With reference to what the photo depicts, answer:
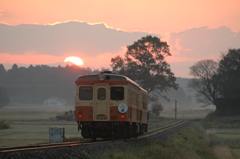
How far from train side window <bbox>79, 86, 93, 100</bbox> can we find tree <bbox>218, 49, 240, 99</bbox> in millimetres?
63751

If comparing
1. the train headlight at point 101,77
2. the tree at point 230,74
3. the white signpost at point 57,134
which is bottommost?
the white signpost at point 57,134

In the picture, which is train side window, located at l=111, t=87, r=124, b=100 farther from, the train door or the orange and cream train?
the train door

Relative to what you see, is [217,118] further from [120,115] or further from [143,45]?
[120,115]

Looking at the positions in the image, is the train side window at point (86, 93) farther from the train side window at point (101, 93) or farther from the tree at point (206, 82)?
the tree at point (206, 82)

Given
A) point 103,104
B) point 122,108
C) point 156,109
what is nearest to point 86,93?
point 103,104

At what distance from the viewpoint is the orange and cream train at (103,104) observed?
22.2 meters

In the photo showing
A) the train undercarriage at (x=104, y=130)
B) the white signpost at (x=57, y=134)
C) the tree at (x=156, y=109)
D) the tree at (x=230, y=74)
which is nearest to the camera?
the train undercarriage at (x=104, y=130)

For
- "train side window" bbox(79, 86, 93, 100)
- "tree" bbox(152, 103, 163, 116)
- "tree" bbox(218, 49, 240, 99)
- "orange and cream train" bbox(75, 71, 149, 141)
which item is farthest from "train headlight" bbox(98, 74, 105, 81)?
"tree" bbox(152, 103, 163, 116)

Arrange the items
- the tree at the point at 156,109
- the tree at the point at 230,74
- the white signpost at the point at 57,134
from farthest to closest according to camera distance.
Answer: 1. the tree at the point at 156,109
2. the tree at the point at 230,74
3. the white signpost at the point at 57,134

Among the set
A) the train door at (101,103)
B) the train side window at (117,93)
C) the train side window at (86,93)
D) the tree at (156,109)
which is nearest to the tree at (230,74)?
the tree at (156,109)

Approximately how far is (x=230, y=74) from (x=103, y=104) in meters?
67.3

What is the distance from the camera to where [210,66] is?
10119 cm

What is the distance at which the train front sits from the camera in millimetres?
22203

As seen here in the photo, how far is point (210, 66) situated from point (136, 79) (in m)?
21.9
